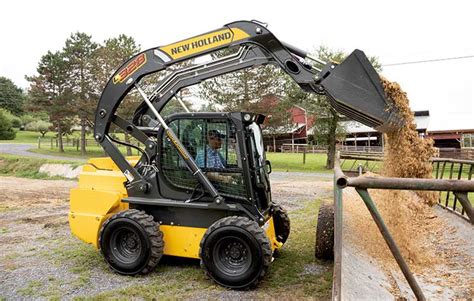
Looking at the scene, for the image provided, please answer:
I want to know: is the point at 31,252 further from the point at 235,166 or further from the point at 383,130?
the point at 383,130

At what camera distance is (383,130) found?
5203 millimetres

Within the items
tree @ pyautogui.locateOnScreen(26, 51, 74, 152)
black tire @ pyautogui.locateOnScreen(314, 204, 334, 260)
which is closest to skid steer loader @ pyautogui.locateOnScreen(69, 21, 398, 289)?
black tire @ pyautogui.locateOnScreen(314, 204, 334, 260)

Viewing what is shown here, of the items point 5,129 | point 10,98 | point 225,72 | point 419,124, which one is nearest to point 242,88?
point 225,72

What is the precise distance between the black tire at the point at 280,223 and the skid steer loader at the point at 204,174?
2 centimetres

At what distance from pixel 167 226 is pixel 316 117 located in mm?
→ 23296

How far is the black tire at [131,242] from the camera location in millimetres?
5246

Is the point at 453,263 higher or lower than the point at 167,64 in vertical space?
lower

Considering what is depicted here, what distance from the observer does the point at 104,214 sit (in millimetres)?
5664

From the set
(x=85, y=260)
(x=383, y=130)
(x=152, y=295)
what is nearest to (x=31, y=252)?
(x=85, y=260)

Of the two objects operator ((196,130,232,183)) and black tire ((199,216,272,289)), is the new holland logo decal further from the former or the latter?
black tire ((199,216,272,289))

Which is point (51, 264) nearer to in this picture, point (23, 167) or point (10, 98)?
point (23, 167)

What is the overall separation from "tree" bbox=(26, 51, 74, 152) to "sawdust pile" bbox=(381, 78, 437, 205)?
29130 mm

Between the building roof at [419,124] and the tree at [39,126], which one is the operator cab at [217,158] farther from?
the tree at [39,126]

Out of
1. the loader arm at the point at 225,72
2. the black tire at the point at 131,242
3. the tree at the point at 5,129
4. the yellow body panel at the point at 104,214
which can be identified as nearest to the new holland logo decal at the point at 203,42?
the loader arm at the point at 225,72
